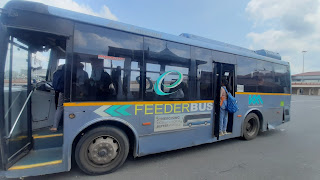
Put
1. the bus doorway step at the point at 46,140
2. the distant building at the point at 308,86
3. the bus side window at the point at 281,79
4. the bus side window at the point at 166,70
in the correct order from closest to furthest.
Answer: the bus doorway step at the point at 46,140
the bus side window at the point at 166,70
the bus side window at the point at 281,79
the distant building at the point at 308,86

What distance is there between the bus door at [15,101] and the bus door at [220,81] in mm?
4523

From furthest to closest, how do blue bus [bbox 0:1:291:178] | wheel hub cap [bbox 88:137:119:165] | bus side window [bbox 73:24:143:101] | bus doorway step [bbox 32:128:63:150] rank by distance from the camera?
1. bus doorway step [bbox 32:128:63:150]
2. wheel hub cap [bbox 88:137:119:165]
3. bus side window [bbox 73:24:143:101]
4. blue bus [bbox 0:1:291:178]

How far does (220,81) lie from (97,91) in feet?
11.2

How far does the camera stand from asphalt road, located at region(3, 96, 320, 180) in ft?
10.8

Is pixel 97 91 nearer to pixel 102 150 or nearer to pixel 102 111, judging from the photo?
Result: pixel 102 111

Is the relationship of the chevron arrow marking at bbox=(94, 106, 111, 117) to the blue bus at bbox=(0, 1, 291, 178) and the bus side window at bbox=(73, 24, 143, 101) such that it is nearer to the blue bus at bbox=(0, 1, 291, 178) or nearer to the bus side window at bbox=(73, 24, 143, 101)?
the blue bus at bbox=(0, 1, 291, 178)

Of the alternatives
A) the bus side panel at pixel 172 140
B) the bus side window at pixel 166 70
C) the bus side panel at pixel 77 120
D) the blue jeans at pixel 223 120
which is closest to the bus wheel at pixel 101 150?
the bus side panel at pixel 77 120

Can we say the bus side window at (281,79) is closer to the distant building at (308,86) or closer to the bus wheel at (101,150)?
Result: the bus wheel at (101,150)

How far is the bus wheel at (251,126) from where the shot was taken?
561cm

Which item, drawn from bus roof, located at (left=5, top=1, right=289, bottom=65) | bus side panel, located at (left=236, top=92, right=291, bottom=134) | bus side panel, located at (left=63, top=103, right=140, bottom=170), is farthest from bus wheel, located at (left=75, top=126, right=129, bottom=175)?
bus side panel, located at (left=236, top=92, right=291, bottom=134)

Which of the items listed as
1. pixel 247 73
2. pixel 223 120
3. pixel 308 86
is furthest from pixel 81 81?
pixel 308 86

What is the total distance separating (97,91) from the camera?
10.4 ft

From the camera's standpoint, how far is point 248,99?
543 cm

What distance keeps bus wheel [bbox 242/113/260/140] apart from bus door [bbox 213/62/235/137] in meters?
0.95
